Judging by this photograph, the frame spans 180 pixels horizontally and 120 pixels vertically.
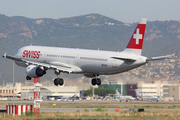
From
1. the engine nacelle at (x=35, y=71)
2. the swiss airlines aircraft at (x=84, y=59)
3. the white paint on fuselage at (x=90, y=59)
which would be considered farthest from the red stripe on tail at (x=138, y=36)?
the engine nacelle at (x=35, y=71)

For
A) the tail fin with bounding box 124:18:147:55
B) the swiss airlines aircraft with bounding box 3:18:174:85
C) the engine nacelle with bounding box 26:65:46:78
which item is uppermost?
the tail fin with bounding box 124:18:147:55

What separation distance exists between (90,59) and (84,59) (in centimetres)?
131

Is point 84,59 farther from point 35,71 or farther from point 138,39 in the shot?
point 138,39

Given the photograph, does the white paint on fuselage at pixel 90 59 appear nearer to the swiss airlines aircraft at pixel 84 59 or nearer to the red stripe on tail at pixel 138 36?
the swiss airlines aircraft at pixel 84 59

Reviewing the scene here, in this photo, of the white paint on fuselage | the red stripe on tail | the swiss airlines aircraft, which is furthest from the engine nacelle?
the red stripe on tail

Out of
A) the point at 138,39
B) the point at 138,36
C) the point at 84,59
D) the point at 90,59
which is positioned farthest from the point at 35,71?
the point at 138,36

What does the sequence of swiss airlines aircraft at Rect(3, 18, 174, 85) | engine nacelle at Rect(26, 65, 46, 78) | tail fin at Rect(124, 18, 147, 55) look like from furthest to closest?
1. engine nacelle at Rect(26, 65, 46, 78)
2. tail fin at Rect(124, 18, 147, 55)
3. swiss airlines aircraft at Rect(3, 18, 174, 85)

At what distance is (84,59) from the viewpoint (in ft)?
234

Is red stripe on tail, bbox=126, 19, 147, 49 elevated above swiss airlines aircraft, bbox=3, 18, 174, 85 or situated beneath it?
elevated above

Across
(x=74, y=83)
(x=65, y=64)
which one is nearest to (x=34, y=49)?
(x=65, y=64)

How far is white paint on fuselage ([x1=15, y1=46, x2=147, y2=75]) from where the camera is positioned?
225 ft

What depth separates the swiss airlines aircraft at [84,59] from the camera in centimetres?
6862

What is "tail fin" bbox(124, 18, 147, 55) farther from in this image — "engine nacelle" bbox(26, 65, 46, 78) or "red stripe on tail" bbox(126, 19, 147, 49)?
"engine nacelle" bbox(26, 65, 46, 78)

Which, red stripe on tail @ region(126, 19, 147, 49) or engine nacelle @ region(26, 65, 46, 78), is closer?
red stripe on tail @ region(126, 19, 147, 49)
